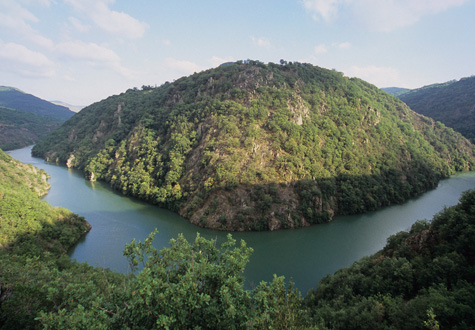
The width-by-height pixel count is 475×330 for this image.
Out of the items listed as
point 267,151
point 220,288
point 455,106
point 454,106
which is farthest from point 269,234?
point 454,106

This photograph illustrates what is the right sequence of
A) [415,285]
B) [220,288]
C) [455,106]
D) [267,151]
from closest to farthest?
[220,288] → [415,285] → [267,151] → [455,106]

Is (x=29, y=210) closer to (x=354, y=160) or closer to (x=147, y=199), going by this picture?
(x=147, y=199)

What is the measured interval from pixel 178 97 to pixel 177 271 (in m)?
64.1

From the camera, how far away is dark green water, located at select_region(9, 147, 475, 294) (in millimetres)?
29469

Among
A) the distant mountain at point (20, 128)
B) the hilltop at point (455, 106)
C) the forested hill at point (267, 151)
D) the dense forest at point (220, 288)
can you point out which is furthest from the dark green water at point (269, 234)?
the distant mountain at point (20, 128)

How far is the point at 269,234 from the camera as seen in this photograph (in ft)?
125

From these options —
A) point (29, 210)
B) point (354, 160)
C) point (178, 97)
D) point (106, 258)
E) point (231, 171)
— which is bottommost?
point (106, 258)

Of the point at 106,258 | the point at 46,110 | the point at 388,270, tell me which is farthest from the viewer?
the point at 46,110

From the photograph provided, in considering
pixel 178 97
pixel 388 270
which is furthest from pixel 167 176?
pixel 388 270

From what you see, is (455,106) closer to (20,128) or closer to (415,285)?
(415,285)

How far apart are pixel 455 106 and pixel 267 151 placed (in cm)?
10457

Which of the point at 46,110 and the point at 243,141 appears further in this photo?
the point at 46,110

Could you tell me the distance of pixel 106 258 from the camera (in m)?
30.4

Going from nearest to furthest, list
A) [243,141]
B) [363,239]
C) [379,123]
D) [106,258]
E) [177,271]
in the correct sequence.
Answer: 1. [177,271]
2. [106,258]
3. [363,239]
4. [243,141]
5. [379,123]
